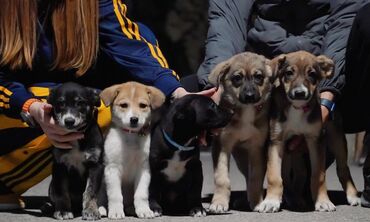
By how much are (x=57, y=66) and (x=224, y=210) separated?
1071mm

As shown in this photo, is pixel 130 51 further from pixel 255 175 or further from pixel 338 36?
pixel 338 36

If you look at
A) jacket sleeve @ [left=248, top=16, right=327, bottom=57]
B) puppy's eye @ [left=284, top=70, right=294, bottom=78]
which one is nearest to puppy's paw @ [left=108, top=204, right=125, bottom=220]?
puppy's eye @ [left=284, top=70, right=294, bottom=78]

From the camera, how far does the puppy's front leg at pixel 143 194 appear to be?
3842 mm

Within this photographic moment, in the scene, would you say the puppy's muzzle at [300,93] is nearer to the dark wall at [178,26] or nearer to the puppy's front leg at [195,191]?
the puppy's front leg at [195,191]

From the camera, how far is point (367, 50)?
4.33 metres

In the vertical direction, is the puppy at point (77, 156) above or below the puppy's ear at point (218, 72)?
below

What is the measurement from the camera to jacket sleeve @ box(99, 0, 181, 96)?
4250 millimetres

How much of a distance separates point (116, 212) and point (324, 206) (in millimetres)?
987

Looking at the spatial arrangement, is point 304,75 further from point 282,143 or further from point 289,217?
point 289,217

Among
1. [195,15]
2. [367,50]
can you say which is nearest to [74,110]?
[367,50]

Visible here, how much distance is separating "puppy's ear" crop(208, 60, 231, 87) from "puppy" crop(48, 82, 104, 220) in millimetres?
608

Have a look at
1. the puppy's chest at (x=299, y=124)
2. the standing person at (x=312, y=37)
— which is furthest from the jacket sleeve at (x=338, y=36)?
the puppy's chest at (x=299, y=124)

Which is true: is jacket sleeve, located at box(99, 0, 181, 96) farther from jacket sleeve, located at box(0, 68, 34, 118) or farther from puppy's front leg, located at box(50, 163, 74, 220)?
puppy's front leg, located at box(50, 163, 74, 220)

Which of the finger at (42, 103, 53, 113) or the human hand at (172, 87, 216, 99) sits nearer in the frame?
the finger at (42, 103, 53, 113)
